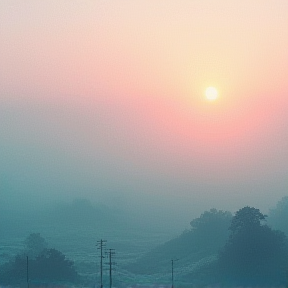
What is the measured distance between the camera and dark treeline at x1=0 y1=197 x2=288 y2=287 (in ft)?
342

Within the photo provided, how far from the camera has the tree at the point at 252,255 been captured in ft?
351

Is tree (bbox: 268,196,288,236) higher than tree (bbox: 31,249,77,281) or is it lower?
higher

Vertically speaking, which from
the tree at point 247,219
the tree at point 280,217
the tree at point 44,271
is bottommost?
the tree at point 44,271

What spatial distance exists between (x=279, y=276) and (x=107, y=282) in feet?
92.3

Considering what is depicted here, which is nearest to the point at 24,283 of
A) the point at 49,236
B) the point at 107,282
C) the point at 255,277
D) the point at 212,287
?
the point at 107,282

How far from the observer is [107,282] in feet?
337

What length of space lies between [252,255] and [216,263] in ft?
23.6

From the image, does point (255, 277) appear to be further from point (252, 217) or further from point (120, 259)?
point (120, 259)

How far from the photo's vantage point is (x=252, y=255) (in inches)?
4380

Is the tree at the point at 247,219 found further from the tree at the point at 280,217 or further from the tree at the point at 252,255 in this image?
the tree at the point at 280,217

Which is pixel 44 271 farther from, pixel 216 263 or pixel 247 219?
pixel 247 219

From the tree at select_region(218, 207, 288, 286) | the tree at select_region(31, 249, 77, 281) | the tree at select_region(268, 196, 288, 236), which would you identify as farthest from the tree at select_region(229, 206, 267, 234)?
the tree at select_region(268, 196, 288, 236)

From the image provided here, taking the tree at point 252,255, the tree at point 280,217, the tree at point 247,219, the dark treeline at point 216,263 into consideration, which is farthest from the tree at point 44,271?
the tree at point 280,217

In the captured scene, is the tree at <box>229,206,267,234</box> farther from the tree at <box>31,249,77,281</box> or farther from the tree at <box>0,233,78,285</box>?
the tree at <box>31,249,77,281</box>
